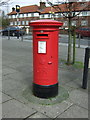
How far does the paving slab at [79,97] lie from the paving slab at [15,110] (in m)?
1.03

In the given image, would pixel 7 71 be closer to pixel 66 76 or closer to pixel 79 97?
pixel 66 76

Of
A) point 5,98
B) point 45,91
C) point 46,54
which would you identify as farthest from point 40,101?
point 46,54

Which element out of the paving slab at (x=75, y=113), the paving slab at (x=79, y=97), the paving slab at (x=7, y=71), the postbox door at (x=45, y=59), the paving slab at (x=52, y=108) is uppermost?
the postbox door at (x=45, y=59)

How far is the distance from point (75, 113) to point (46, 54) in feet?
4.32

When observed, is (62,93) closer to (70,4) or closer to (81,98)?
(81,98)

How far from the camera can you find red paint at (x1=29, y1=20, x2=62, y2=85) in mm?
3153

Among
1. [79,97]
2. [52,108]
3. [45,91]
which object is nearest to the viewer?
[52,108]

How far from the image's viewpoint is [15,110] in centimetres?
297

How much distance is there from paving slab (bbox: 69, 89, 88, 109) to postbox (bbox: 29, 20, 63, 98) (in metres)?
0.43

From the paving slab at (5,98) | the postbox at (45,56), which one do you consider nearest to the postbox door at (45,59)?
the postbox at (45,56)

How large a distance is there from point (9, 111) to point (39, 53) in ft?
4.34

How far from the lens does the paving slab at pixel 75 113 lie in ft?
9.28

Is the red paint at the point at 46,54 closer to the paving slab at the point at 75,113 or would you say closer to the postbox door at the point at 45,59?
the postbox door at the point at 45,59

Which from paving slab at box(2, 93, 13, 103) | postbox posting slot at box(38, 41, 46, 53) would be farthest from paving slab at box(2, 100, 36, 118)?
postbox posting slot at box(38, 41, 46, 53)
